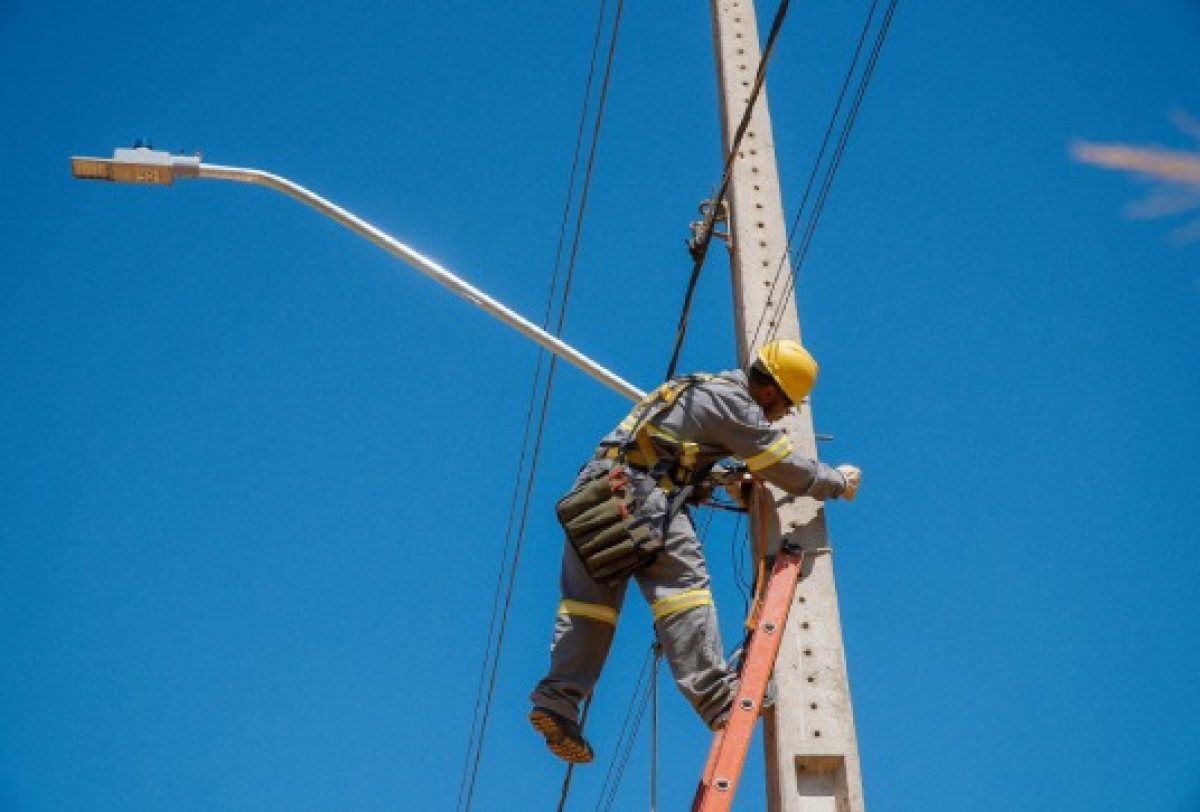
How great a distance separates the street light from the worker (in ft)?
2.89

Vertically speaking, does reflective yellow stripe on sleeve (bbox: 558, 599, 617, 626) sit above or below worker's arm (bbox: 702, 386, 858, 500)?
below

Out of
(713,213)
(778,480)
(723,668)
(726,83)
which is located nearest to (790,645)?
(723,668)

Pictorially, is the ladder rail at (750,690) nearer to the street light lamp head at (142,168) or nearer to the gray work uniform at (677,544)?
the gray work uniform at (677,544)

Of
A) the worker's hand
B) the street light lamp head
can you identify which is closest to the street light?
the street light lamp head

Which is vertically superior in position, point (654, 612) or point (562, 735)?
point (654, 612)

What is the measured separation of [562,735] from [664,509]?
0.81 meters

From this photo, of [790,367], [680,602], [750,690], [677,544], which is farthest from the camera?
[790,367]

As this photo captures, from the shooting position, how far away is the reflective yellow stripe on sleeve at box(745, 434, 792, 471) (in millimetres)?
5008

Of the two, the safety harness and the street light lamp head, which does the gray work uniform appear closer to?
the safety harness

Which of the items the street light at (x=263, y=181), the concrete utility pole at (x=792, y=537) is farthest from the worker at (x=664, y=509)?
the street light at (x=263, y=181)

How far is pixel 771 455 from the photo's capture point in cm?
501

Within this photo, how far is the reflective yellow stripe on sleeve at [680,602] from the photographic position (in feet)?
16.0

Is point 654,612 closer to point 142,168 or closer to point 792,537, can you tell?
point 792,537

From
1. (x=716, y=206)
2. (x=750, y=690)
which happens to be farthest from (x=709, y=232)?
(x=750, y=690)
